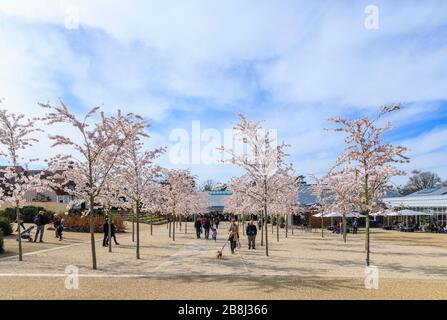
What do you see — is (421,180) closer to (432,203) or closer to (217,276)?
(432,203)

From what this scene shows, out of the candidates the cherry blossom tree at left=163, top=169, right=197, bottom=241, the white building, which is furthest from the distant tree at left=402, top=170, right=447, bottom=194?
the cherry blossom tree at left=163, top=169, right=197, bottom=241

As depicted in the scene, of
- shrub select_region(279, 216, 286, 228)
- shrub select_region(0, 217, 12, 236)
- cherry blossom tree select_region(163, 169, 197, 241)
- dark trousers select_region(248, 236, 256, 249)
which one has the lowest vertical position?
shrub select_region(279, 216, 286, 228)

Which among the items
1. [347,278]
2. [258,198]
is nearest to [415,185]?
[258,198]

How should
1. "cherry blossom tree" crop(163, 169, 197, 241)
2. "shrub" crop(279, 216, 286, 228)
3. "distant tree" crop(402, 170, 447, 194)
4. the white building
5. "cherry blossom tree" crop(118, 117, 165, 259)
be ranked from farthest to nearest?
1. "distant tree" crop(402, 170, 447, 194)
2. "shrub" crop(279, 216, 286, 228)
3. the white building
4. "cherry blossom tree" crop(163, 169, 197, 241)
5. "cherry blossom tree" crop(118, 117, 165, 259)

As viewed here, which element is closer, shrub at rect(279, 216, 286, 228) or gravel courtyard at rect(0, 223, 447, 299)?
gravel courtyard at rect(0, 223, 447, 299)

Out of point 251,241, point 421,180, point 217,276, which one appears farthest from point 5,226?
point 421,180

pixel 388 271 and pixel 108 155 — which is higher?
pixel 108 155

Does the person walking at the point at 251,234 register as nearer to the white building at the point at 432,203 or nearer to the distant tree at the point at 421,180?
the white building at the point at 432,203

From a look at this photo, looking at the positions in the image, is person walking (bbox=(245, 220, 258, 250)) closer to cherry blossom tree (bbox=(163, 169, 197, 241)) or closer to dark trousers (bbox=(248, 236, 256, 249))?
dark trousers (bbox=(248, 236, 256, 249))

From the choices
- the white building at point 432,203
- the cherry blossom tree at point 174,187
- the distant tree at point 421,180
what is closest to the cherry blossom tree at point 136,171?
the cherry blossom tree at point 174,187

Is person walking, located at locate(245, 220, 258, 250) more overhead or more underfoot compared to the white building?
more underfoot
